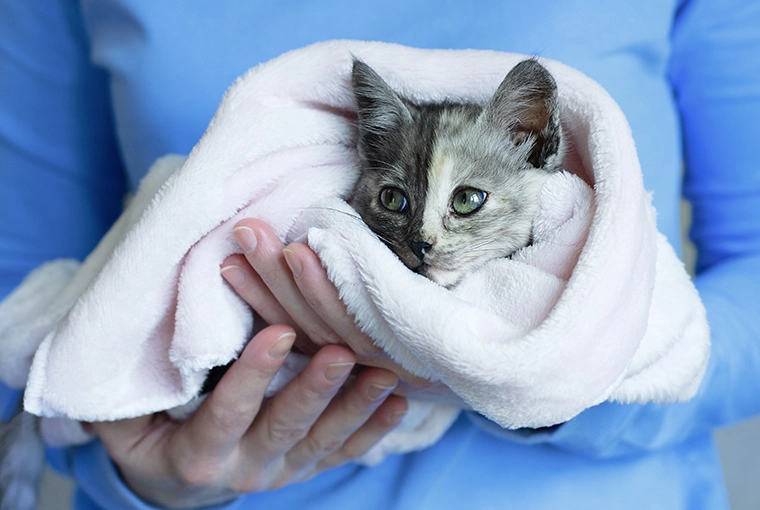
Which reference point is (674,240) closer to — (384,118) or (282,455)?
(384,118)

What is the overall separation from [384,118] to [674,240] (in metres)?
0.62

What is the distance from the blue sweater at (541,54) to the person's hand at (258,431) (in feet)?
0.25

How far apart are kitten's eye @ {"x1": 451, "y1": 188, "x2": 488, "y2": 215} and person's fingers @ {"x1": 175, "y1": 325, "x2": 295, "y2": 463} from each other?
311 mm

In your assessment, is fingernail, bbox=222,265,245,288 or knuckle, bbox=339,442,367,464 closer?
fingernail, bbox=222,265,245,288

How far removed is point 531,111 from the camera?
80cm

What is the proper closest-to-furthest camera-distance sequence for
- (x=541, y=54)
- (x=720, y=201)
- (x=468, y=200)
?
(x=468, y=200), (x=541, y=54), (x=720, y=201)

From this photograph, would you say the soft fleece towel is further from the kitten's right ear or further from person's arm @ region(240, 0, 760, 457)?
person's arm @ region(240, 0, 760, 457)

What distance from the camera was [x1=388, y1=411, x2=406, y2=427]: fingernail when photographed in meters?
0.83

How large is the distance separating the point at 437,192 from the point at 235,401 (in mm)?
427

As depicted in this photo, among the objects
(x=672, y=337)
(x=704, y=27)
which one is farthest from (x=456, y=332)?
(x=704, y=27)

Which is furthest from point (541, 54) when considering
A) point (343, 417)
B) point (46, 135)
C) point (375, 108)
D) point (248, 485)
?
point (46, 135)

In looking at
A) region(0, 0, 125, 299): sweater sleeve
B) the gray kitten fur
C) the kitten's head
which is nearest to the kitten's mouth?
the kitten's head

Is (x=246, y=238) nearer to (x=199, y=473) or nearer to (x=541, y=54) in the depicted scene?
(x=199, y=473)

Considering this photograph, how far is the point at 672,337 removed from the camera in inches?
27.9
